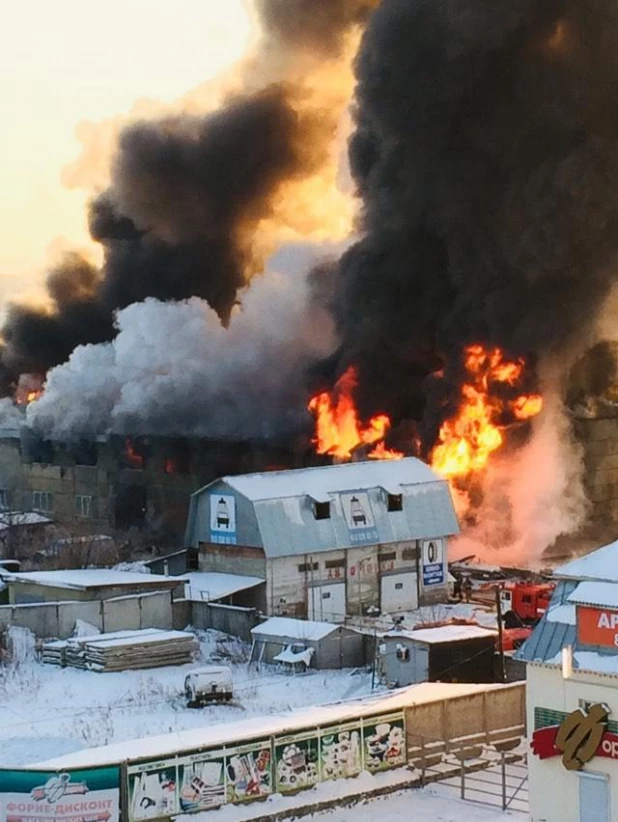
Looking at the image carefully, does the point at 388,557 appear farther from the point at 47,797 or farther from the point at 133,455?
the point at 133,455

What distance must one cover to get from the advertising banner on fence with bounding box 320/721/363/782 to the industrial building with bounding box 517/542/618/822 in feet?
13.8

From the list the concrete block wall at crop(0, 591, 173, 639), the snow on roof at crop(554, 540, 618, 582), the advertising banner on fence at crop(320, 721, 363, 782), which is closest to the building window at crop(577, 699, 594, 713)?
the snow on roof at crop(554, 540, 618, 582)

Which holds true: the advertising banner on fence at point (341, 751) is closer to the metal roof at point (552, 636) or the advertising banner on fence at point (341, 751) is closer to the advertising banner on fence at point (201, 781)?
the advertising banner on fence at point (201, 781)

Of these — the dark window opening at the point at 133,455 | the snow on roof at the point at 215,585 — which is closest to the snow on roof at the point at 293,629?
the snow on roof at the point at 215,585

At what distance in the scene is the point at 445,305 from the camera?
5566cm

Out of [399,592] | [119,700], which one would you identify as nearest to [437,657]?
[119,700]

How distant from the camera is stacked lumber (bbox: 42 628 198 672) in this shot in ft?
99.1

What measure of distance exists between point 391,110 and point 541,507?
1981cm

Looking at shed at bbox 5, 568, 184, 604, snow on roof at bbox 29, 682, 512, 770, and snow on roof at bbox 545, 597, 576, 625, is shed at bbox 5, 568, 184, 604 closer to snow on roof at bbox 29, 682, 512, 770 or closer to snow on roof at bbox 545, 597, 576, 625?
snow on roof at bbox 29, 682, 512, 770

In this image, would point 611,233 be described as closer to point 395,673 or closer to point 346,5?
point 346,5

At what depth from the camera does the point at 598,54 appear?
183ft

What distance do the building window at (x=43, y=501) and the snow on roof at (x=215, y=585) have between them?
73.0 feet

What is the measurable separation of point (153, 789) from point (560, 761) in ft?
20.1

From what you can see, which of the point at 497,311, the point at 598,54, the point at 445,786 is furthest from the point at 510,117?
the point at 445,786
